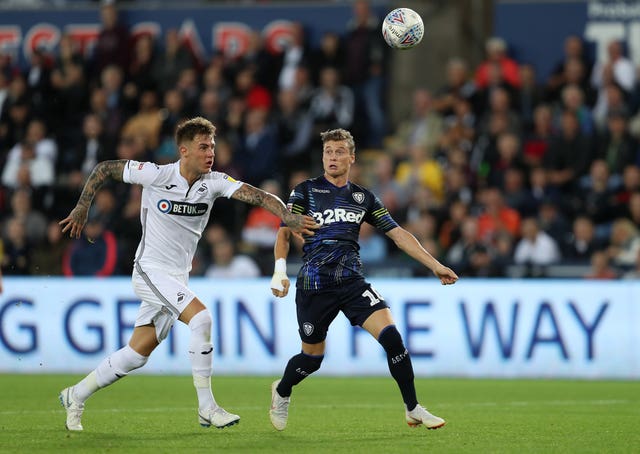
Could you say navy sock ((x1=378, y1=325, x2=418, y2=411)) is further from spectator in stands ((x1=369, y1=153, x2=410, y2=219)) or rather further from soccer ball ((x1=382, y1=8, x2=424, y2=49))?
spectator in stands ((x1=369, y1=153, x2=410, y2=219))

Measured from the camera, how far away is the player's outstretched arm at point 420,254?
948cm

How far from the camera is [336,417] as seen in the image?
1091 cm

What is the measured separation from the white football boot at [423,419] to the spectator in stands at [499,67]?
34.9 ft

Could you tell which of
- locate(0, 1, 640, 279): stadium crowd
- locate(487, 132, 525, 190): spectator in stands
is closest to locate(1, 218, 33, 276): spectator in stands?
locate(0, 1, 640, 279): stadium crowd

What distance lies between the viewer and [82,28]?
22.5m

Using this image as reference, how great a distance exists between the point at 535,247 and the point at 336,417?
684cm

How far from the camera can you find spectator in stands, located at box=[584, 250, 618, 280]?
16234mm

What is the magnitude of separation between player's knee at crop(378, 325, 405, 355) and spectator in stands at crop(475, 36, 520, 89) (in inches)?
414

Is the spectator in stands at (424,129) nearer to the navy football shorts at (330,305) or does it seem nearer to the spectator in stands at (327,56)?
the spectator in stands at (327,56)

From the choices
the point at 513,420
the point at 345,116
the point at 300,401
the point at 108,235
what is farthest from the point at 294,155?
the point at 513,420

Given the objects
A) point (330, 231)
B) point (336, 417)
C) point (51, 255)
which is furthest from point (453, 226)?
point (330, 231)

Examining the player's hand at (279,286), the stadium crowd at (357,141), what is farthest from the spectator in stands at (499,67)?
the player's hand at (279,286)

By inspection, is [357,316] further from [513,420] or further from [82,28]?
[82,28]

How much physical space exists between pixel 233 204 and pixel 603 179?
18.7 feet
